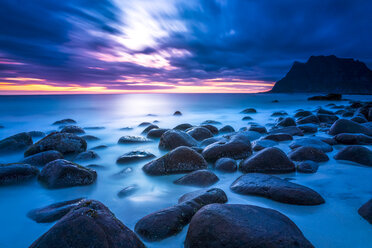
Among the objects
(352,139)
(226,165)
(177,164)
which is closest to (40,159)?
(177,164)

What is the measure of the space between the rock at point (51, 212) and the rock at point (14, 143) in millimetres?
3891

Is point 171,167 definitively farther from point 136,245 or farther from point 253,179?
point 136,245

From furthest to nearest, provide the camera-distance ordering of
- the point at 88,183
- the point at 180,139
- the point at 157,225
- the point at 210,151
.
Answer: the point at 180,139
the point at 210,151
the point at 88,183
the point at 157,225

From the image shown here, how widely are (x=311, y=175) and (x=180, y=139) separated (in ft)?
9.84

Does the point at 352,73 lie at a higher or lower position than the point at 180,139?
higher

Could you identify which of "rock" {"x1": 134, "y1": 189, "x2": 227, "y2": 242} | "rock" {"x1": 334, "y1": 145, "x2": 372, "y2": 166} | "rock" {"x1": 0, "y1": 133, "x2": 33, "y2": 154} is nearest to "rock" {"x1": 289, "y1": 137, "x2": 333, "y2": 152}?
"rock" {"x1": 334, "y1": 145, "x2": 372, "y2": 166}

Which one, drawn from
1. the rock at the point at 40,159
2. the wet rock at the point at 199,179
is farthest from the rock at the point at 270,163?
the rock at the point at 40,159

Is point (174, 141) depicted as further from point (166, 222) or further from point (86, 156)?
point (166, 222)

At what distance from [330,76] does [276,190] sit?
133534 millimetres

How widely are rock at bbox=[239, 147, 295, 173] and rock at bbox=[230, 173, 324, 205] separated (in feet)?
1.94

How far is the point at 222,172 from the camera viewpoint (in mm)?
3662

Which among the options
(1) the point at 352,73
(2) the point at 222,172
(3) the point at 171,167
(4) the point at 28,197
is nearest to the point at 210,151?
(2) the point at 222,172

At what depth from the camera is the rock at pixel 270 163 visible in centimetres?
350

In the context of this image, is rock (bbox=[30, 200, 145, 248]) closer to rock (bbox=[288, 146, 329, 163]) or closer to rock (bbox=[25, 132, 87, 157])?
rock (bbox=[288, 146, 329, 163])
